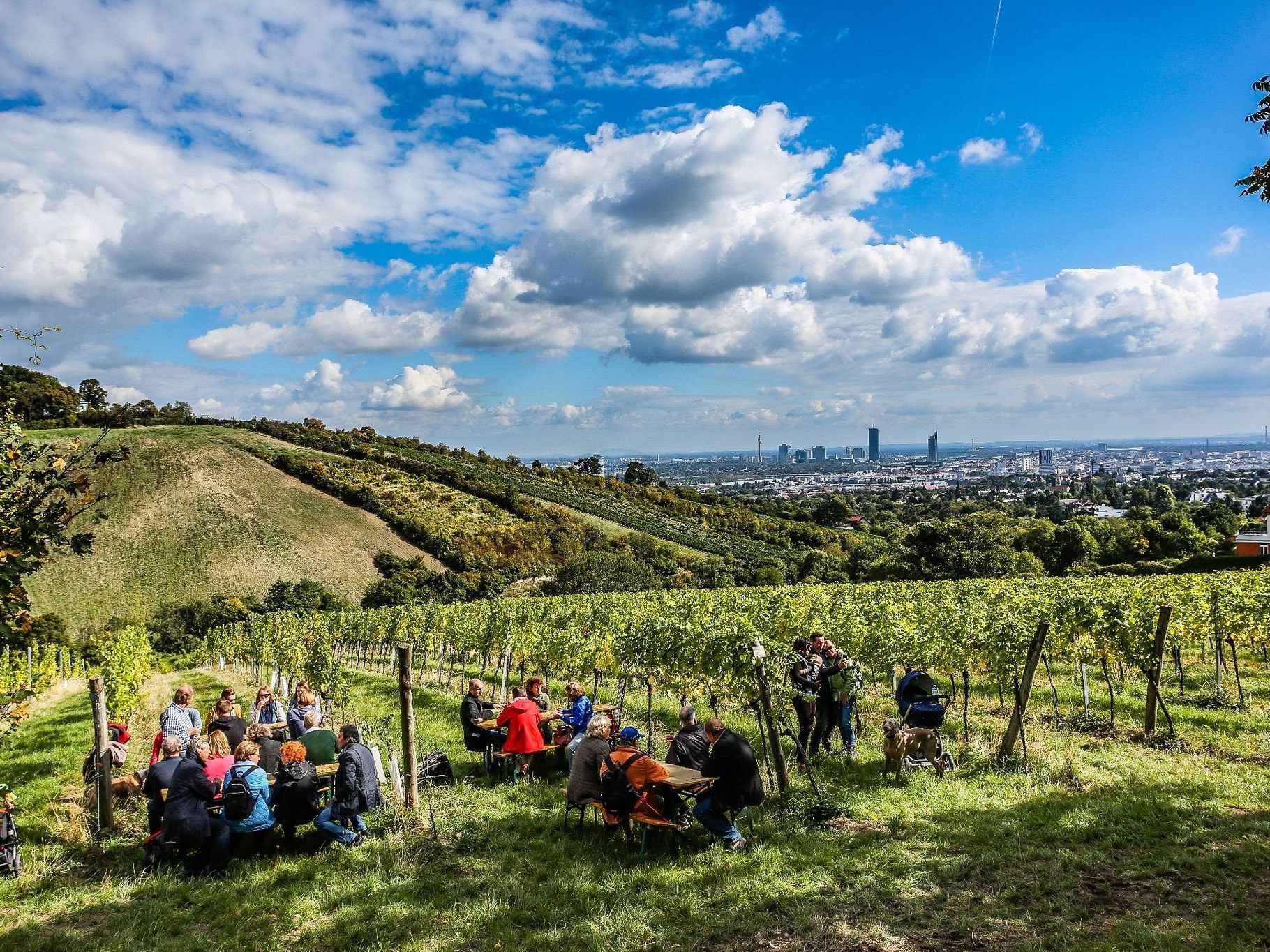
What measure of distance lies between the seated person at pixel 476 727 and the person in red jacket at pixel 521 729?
574 mm

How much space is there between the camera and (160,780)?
708 centimetres

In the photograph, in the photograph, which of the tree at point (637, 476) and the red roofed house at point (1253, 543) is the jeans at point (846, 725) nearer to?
the red roofed house at point (1253, 543)

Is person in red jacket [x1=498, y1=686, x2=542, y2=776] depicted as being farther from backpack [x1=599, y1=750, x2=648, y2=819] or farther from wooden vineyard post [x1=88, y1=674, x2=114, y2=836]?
wooden vineyard post [x1=88, y1=674, x2=114, y2=836]

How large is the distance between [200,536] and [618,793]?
198ft

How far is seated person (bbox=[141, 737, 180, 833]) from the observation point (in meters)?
7.09

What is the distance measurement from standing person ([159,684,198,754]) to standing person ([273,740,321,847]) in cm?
234

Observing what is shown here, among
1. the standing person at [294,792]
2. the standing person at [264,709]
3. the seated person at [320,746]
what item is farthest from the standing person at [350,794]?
the standing person at [264,709]

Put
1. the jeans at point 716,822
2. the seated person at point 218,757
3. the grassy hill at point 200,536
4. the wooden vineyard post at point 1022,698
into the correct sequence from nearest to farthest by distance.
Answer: the jeans at point 716,822, the seated person at point 218,757, the wooden vineyard post at point 1022,698, the grassy hill at point 200,536

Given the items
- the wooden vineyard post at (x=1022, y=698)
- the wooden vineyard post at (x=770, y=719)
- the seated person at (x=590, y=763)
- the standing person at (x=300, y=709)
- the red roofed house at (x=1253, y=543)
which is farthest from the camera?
the red roofed house at (x=1253, y=543)

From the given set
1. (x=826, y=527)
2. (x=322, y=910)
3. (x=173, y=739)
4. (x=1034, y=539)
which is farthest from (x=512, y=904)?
(x=826, y=527)

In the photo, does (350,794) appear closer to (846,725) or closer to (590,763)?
(590,763)

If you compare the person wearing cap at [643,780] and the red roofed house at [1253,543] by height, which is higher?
the person wearing cap at [643,780]

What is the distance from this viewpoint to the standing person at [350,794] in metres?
7.04

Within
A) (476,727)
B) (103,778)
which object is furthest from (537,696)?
(103,778)
